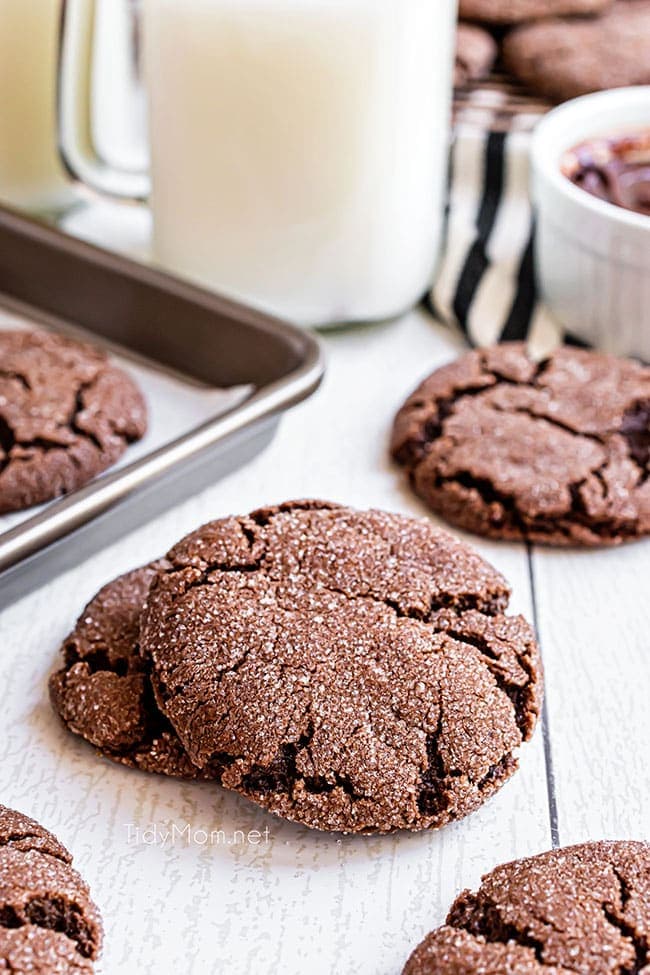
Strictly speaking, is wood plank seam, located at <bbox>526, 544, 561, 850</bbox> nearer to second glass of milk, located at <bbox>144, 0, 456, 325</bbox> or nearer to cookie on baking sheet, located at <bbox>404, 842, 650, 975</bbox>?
cookie on baking sheet, located at <bbox>404, 842, 650, 975</bbox>

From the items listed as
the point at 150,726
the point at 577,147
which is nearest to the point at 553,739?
the point at 150,726

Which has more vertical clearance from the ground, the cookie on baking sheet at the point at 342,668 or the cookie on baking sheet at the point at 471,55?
the cookie on baking sheet at the point at 471,55

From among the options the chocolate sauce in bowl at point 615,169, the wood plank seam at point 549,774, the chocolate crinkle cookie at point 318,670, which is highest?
the chocolate sauce in bowl at point 615,169

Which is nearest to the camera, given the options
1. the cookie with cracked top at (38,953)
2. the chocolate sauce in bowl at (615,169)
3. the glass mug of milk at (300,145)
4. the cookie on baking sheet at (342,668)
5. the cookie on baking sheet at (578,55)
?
the cookie with cracked top at (38,953)

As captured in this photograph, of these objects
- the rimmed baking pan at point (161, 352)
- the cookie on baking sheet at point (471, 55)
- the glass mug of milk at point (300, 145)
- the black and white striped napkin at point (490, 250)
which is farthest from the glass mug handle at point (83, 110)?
the cookie on baking sheet at point (471, 55)

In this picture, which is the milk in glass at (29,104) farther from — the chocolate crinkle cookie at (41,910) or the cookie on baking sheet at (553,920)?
Result: the cookie on baking sheet at (553,920)

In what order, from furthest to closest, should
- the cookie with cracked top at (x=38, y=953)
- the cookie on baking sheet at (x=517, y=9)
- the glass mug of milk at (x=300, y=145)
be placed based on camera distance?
the cookie on baking sheet at (x=517, y=9) < the glass mug of milk at (x=300, y=145) < the cookie with cracked top at (x=38, y=953)

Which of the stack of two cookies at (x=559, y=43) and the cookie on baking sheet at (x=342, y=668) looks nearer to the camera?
the cookie on baking sheet at (x=342, y=668)

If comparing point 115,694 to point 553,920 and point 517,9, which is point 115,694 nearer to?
point 553,920
